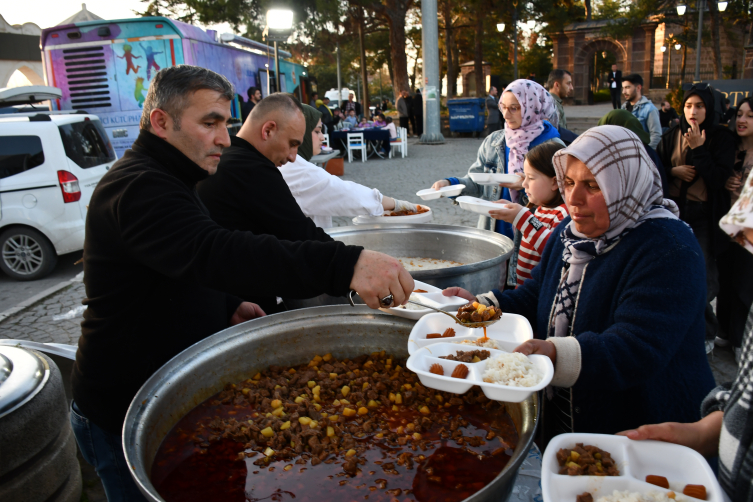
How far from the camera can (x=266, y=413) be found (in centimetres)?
191

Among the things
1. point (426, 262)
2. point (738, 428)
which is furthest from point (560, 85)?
point (738, 428)

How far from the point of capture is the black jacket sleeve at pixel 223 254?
5.18ft

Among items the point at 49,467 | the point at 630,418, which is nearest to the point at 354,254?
the point at 630,418

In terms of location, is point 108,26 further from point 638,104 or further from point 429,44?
point 429,44

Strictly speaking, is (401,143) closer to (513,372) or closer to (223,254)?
(223,254)

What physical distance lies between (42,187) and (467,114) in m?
17.9

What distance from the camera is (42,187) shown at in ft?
22.2

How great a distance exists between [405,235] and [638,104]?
4.92 m

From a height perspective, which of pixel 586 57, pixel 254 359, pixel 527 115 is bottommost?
pixel 254 359

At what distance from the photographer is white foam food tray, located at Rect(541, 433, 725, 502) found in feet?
4.06

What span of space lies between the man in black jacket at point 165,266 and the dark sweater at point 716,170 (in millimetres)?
3722

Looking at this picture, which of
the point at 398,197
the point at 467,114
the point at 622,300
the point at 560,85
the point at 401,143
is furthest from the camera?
the point at 467,114

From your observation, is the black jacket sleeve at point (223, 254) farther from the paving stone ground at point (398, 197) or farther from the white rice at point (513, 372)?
the paving stone ground at point (398, 197)

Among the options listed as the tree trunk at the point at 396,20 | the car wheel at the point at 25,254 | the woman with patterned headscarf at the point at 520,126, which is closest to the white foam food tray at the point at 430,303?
the woman with patterned headscarf at the point at 520,126
